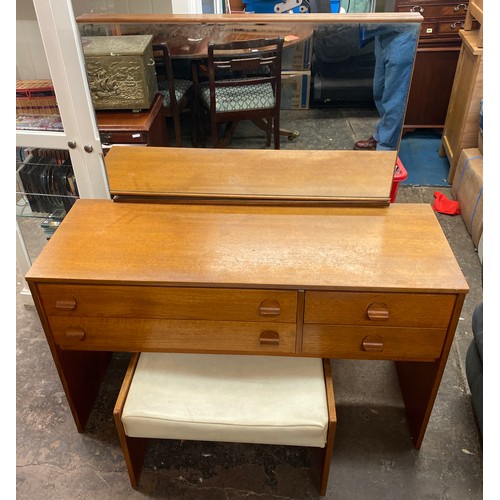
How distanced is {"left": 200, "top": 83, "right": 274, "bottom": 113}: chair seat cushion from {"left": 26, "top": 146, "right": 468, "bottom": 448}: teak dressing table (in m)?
0.17

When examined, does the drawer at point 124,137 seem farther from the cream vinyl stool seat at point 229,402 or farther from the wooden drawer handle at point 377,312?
the wooden drawer handle at point 377,312

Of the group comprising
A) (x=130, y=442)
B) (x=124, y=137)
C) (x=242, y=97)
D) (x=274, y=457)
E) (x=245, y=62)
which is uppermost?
(x=245, y=62)

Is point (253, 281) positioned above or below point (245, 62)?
below

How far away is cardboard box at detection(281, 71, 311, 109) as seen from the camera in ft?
4.99

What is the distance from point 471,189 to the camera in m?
2.73

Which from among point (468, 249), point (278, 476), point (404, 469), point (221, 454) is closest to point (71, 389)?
point (221, 454)

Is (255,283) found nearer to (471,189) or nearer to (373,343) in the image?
(373,343)

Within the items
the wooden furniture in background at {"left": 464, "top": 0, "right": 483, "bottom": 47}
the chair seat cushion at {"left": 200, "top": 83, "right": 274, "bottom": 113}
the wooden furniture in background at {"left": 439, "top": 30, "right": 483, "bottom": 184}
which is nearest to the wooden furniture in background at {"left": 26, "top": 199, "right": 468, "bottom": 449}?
the chair seat cushion at {"left": 200, "top": 83, "right": 274, "bottom": 113}

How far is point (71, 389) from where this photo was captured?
1745 mm

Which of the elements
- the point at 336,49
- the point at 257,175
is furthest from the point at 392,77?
the point at 257,175

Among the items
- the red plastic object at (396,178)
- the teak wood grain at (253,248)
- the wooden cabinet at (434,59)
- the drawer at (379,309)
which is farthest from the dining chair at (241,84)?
the wooden cabinet at (434,59)

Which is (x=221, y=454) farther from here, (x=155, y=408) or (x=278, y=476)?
(x=155, y=408)

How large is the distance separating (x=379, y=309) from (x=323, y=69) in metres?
0.73

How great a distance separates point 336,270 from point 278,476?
778 millimetres
